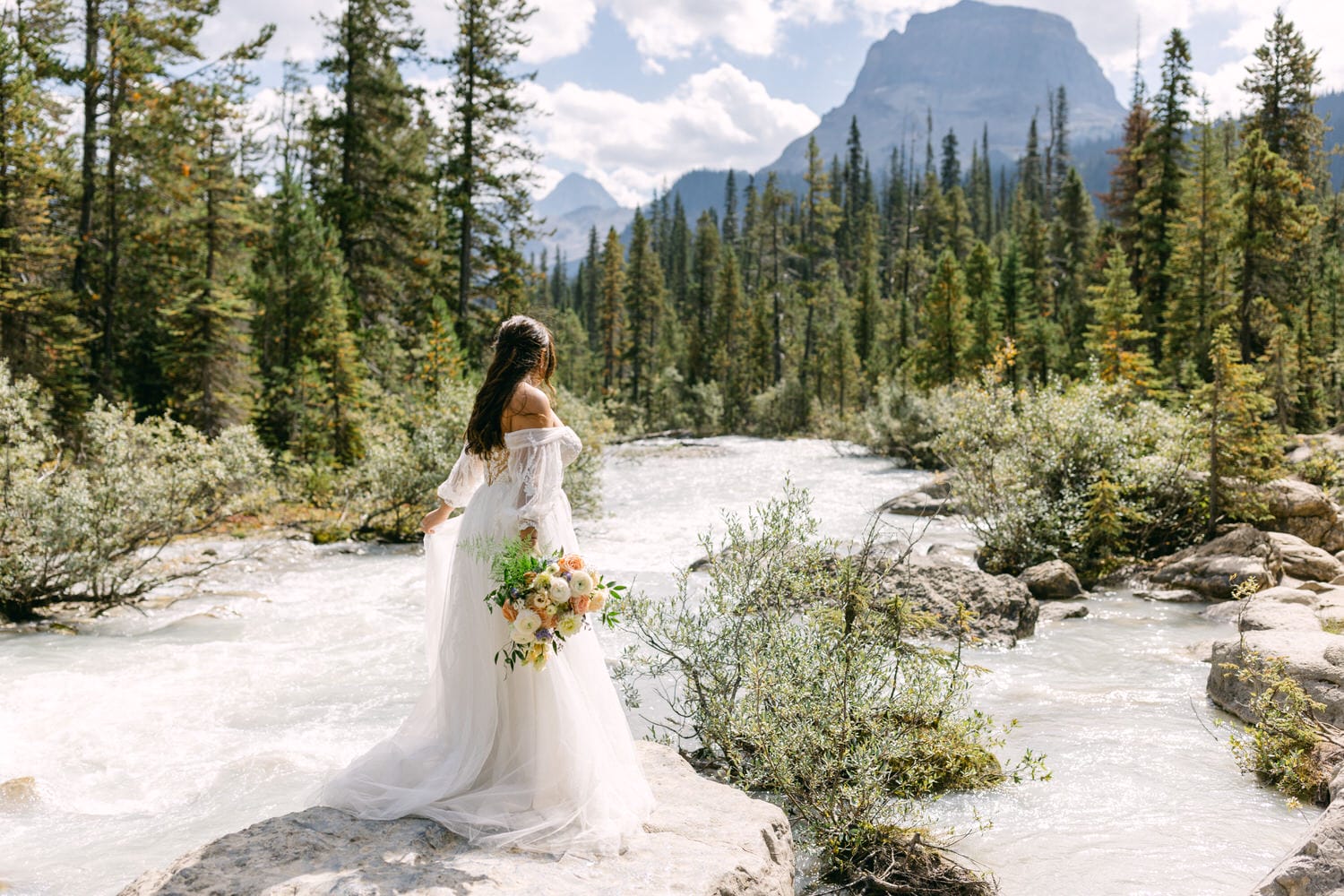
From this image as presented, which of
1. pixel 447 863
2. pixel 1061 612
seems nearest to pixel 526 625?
pixel 447 863

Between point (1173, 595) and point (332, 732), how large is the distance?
33.3ft

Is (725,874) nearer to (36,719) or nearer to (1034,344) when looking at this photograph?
(36,719)

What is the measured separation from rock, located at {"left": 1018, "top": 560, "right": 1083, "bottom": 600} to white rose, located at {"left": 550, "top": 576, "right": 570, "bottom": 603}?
8.80 meters

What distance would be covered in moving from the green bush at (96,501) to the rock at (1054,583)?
10.4 metres

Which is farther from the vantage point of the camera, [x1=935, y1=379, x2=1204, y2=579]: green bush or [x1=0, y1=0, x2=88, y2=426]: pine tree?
[x1=0, y1=0, x2=88, y2=426]: pine tree

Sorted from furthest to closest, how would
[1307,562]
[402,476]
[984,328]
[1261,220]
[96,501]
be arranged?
[984,328] < [1261,220] < [402,476] < [1307,562] < [96,501]

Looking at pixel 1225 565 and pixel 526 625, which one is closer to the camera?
pixel 526 625

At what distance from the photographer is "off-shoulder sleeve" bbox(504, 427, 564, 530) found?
464cm

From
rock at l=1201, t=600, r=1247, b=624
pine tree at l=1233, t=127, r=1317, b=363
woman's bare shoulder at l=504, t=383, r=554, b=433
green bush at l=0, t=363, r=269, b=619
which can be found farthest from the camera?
pine tree at l=1233, t=127, r=1317, b=363

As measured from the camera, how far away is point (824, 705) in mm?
5160

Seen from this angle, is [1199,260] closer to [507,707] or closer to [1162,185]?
[1162,185]

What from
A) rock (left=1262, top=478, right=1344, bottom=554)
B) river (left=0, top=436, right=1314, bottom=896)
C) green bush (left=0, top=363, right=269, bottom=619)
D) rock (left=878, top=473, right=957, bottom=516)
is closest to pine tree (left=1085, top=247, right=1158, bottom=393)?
rock (left=878, top=473, right=957, bottom=516)

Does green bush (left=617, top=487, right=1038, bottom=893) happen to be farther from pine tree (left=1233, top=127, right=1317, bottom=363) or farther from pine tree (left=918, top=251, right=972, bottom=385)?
pine tree (left=918, top=251, right=972, bottom=385)

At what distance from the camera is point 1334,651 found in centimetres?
674
